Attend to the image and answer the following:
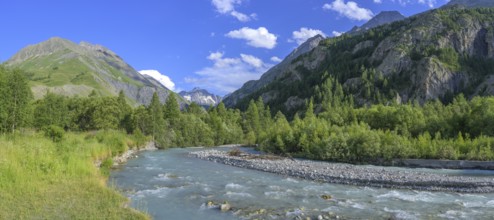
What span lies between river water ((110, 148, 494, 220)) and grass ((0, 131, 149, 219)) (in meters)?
3.55

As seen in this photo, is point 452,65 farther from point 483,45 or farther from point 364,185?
point 364,185

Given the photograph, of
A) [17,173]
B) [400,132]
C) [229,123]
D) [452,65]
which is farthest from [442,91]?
[17,173]

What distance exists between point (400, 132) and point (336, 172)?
35290mm

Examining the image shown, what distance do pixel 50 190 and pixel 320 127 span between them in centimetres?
5564

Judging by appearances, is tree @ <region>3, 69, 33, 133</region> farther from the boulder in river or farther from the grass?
the boulder in river

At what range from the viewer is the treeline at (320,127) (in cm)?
5481

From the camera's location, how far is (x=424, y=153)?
5406cm

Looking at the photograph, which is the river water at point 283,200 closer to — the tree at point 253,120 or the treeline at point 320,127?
the treeline at point 320,127

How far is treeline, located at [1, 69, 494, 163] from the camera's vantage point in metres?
54.8

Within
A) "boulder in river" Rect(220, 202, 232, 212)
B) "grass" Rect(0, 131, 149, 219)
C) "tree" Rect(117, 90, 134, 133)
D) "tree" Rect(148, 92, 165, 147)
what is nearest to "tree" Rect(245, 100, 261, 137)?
"tree" Rect(148, 92, 165, 147)

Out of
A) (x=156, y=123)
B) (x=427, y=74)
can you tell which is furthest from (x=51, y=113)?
(x=427, y=74)

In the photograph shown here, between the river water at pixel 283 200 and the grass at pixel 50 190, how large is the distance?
3.55 metres

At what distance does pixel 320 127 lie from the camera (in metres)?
68.2

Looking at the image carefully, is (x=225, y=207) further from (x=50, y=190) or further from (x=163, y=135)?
(x=163, y=135)
